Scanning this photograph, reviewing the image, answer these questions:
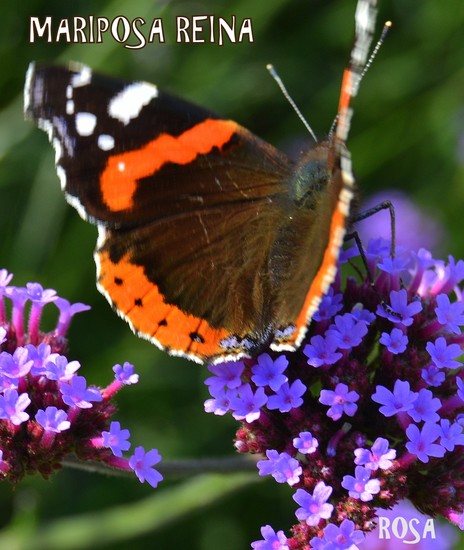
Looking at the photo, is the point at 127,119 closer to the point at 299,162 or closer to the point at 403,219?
the point at 299,162

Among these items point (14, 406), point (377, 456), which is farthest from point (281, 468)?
point (14, 406)

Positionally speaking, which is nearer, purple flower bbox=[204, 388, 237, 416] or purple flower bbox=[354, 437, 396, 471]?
purple flower bbox=[354, 437, 396, 471]

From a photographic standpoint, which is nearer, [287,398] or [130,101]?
[287,398]

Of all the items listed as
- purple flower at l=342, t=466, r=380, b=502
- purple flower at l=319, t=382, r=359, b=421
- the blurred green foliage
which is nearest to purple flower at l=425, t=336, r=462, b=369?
purple flower at l=319, t=382, r=359, b=421

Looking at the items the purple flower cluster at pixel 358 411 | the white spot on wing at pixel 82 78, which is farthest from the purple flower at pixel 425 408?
the white spot on wing at pixel 82 78

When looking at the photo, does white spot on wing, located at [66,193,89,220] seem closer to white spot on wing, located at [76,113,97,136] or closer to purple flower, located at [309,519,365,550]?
white spot on wing, located at [76,113,97,136]

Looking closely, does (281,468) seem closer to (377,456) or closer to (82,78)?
(377,456)
